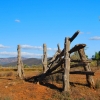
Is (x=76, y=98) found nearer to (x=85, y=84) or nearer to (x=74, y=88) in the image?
(x=74, y=88)

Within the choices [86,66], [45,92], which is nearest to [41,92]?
[45,92]

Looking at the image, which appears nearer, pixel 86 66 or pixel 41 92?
pixel 41 92

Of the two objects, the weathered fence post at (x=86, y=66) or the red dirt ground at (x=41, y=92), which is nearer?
the red dirt ground at (x=41, y=92)

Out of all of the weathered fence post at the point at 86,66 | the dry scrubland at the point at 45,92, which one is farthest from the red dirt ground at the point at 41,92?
the weathered fence post at the point at 86,66

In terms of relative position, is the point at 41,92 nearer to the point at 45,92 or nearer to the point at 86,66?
the point at 45,92

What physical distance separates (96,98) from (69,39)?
3063 millimetres

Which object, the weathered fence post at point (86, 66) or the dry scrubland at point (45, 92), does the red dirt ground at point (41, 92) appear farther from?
the weathered fence post at point (86, 66)

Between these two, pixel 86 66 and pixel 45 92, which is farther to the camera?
pixel 86 66

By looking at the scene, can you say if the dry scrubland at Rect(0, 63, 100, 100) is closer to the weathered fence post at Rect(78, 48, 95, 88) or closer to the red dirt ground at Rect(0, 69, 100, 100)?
the red dirt ground at Rect(0, 69, 100, 100)

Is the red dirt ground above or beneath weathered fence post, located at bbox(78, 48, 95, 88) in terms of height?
beneath

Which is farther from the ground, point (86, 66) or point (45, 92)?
point (86, 66)

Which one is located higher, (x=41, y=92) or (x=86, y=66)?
(x=86, y=66)

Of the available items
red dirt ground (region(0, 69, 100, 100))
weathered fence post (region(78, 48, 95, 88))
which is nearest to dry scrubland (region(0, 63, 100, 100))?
red dirt ground (region(0, 69, 100, 100))

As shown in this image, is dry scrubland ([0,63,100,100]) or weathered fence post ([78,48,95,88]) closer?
dry scrubland ([0,63,100,100])
